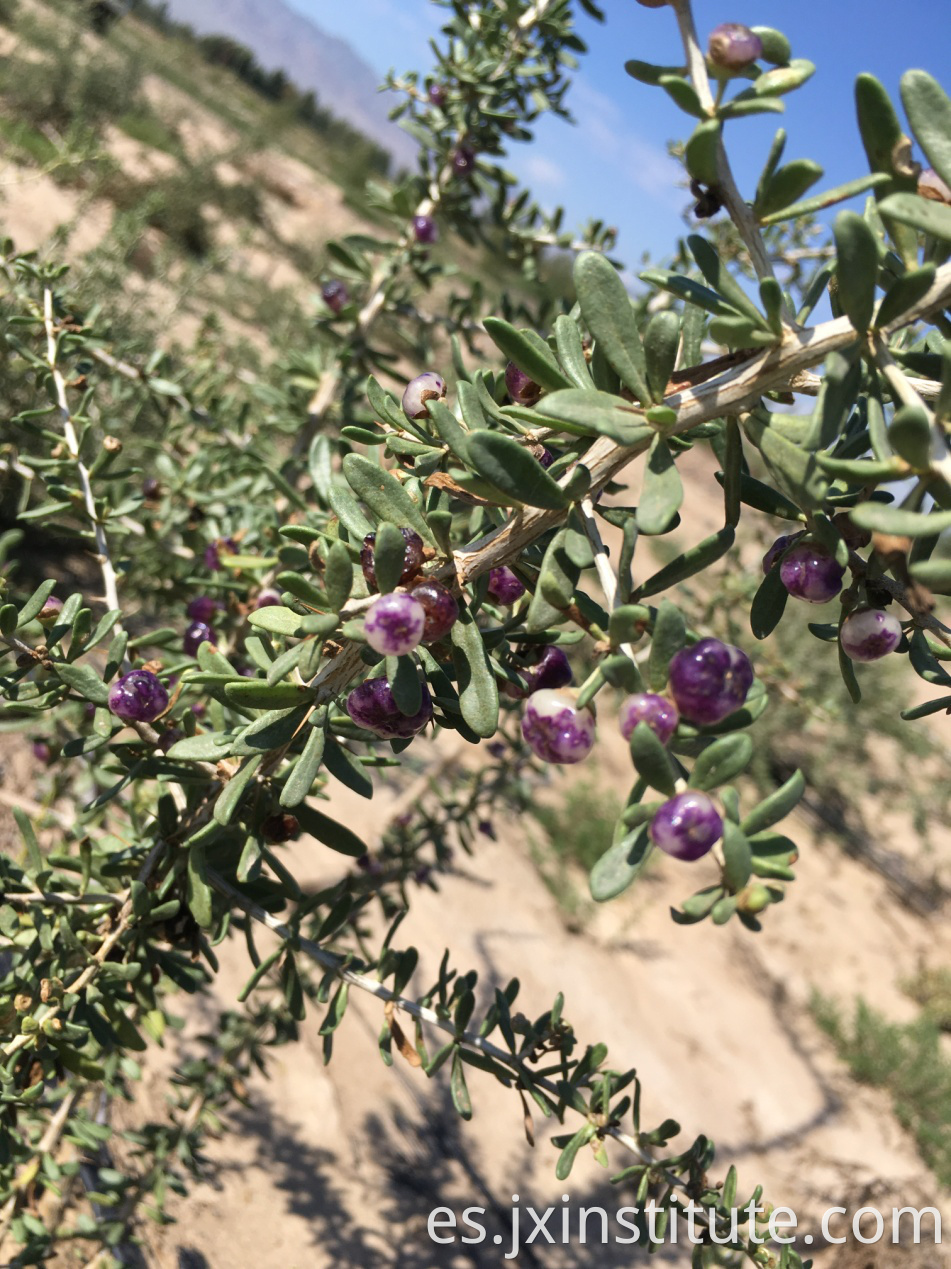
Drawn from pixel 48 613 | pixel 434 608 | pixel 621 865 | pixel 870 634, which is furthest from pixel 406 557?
pixel 48 613

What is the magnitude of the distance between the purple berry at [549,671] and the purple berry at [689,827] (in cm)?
26

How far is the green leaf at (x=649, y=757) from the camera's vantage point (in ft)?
1.63

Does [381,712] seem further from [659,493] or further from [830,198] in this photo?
[830,198]

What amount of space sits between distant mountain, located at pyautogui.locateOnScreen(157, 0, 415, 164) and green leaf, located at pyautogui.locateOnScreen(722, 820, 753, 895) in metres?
142

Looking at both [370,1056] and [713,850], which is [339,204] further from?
[713,850]

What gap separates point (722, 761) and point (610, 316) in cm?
35

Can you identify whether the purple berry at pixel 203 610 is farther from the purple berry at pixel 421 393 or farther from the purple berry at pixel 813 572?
the purple berry at pixel 813 572

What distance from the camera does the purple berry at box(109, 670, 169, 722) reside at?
0.88m

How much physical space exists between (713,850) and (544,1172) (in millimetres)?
2676

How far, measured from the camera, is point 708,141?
56cm

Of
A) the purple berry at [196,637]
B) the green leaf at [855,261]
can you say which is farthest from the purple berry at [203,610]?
the green leaf at [855,261]

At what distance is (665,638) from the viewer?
544mm

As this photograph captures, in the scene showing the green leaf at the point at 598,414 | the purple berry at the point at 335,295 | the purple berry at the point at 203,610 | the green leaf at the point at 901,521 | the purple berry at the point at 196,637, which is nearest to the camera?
the green leaf at the point at 901,521

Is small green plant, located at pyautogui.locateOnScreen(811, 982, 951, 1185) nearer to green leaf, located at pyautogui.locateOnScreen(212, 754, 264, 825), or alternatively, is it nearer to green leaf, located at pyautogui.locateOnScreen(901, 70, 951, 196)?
green leaf, located at pyautogui.locateOnScreen(212, 754, 264, 825)
